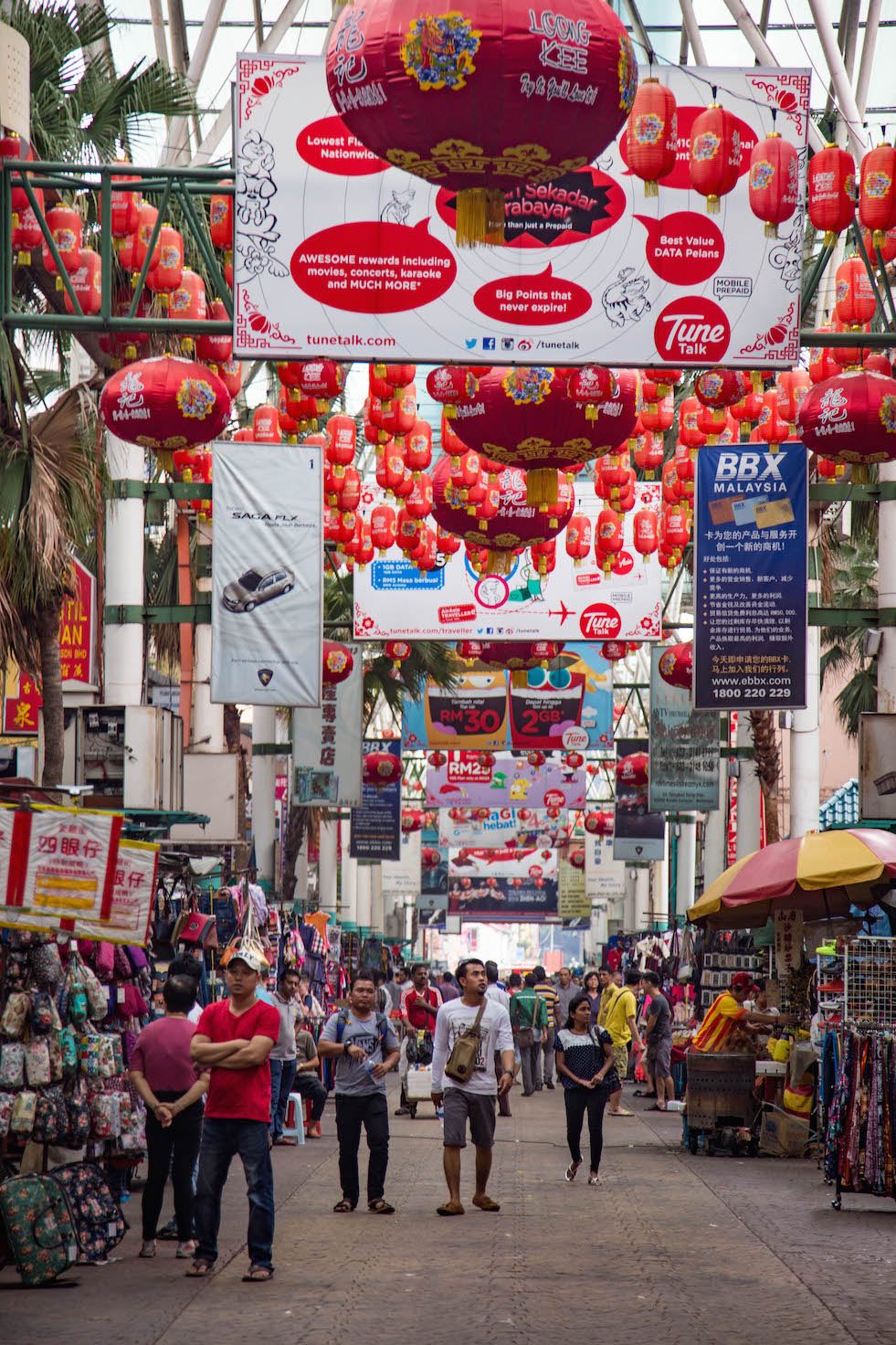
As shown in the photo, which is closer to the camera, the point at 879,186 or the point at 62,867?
the point at 62,867

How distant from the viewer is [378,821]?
3653 centimetres

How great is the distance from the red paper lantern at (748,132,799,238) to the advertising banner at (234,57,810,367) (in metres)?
0.11

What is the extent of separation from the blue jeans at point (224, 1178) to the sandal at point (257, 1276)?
26mm

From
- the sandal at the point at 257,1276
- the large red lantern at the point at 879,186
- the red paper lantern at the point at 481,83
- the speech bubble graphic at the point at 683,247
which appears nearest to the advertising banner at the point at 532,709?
the speech bubble graphic at the point at 683,247

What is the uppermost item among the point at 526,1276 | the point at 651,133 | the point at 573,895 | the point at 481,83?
the point at 651,133

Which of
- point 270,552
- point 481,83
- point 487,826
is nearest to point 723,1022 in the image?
point 270,552

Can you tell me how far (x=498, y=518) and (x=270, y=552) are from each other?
295 centimetres

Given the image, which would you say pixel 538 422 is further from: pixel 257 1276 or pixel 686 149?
pixel 257 1276

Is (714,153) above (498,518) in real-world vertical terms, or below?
above

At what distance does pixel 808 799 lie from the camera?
26.4 metres

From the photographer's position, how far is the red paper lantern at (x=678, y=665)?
2659 cm

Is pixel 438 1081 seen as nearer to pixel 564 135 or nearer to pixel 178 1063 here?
pixel 178 1063

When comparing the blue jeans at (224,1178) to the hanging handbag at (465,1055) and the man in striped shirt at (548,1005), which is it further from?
the man in striped shirt at (548,1005)

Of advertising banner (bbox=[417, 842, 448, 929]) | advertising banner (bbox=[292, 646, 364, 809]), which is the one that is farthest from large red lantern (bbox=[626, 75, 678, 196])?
advertising banner (bbox=[417, 842, 448, 929])
